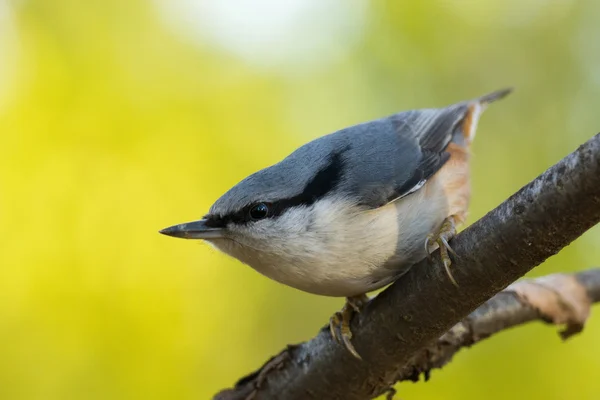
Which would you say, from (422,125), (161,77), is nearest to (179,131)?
(161,77)

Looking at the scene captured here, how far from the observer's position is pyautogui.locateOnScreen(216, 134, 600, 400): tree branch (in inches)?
56.1

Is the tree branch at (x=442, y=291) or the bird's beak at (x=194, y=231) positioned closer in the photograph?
the tree branch at (x=442, y=291)

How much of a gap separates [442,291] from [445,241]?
0.15m

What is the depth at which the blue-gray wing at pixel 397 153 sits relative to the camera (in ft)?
7.33

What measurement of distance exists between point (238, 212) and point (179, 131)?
3.60m

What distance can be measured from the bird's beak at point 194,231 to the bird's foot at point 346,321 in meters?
0.53

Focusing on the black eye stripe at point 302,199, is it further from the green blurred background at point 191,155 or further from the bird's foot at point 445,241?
the green blurred background at point 191,155

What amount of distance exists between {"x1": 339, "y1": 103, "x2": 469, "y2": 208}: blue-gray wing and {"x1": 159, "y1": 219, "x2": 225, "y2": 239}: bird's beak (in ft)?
1.67

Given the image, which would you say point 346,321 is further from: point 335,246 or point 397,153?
point 397,153

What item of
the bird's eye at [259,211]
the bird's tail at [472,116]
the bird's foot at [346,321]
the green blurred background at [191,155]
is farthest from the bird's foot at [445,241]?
the green blurred background at [191,155]

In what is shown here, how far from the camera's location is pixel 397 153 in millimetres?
2545

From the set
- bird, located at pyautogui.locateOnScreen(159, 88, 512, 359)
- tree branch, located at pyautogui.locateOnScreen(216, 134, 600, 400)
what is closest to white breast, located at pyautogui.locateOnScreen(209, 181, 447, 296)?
bird, located at pyautogui.locateOnScreen(159, 88, 512, 359)

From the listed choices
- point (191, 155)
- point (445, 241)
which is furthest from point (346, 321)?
point (191, 155)

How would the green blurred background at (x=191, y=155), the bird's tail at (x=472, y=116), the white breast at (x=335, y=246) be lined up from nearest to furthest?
the white breast at (x=335, y=246) < the bird's tail at (x=472, y=116) < the green blurred background at (x=191, y=155)
